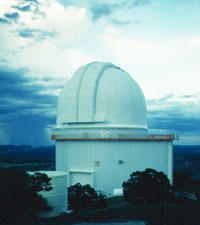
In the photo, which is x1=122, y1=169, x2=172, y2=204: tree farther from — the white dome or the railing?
the white dome

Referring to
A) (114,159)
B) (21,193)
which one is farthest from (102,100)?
(21,193)

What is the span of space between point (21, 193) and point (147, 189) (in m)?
6.60

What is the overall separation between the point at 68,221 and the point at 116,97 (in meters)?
11.7

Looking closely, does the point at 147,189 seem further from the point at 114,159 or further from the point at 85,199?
the point at 114,159

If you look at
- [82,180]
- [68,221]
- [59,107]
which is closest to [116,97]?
[59,107]

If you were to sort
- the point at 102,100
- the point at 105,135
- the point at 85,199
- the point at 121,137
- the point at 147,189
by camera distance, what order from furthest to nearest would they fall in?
1. the point at 102,100
2. the point at 105,135
3. the point at 121,137
4. the point at 85,199
5. the point at 147,189

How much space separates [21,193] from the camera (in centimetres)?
1788

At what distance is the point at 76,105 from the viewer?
27312 mm

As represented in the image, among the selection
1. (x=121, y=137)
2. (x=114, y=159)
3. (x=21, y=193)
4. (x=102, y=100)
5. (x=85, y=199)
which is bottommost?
(x=85, y=199)

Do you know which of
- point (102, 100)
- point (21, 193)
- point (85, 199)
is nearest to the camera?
point (21, 193)

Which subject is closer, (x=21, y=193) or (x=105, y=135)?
(x=21, y=193)

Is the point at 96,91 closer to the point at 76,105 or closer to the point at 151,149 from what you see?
the point at 76,105

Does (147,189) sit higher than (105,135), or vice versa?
(105,135)

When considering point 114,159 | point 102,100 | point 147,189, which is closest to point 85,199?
point 147,189
